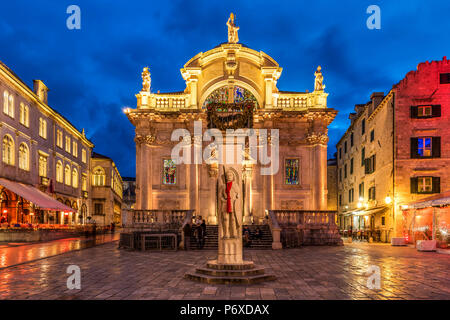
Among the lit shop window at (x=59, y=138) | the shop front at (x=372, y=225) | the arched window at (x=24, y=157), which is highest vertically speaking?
the lit shop window at (x=59, y=138)

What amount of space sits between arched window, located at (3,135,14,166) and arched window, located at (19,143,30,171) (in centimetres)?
185

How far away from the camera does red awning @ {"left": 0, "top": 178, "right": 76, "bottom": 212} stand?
95.1ft

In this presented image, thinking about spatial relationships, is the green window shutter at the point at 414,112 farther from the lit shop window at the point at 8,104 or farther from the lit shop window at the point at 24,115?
the lit shop window at the point at 24,115

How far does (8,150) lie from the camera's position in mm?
30969

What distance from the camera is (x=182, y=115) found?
3177cm

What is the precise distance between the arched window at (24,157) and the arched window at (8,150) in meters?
1.85

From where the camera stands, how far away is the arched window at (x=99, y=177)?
196 feet

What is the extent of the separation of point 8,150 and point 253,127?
63.7ft

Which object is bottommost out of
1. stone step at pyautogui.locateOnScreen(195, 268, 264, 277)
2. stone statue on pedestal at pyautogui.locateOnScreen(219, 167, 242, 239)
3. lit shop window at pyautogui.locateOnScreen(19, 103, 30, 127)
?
stone step at pyautogui.locateOnScreen(195, 268, 264, 277)

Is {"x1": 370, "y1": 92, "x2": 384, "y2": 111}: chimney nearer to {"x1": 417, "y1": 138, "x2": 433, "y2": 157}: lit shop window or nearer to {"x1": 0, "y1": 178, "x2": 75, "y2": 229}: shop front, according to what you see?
{"x1": 417, "y1": 138, "x2": 433, "y2": 157}: lit shop window

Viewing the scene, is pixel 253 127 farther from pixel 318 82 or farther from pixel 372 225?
pixel 372 225

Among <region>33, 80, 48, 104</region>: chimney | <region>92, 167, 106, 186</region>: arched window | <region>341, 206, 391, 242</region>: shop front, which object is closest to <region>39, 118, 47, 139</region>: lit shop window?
<region>33, 80, 48, 104</region>: chimney

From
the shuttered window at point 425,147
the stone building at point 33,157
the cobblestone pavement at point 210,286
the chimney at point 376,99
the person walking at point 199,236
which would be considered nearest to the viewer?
A: the cobblestone pavement at point 210,286

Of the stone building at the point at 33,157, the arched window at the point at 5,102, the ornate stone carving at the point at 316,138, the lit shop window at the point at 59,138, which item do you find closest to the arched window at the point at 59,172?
the stone building at the point at 33,157
